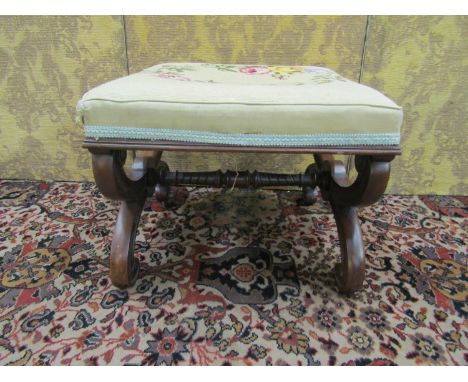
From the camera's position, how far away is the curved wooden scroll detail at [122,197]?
1.75 ft

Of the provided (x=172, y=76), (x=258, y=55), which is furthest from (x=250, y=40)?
(x=172, y=76)

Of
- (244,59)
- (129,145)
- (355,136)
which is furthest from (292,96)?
(244,59)

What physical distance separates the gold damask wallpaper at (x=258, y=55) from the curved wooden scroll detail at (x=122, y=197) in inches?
18.8

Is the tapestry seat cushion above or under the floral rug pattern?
above

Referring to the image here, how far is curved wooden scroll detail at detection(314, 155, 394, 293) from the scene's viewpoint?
535 millimetres

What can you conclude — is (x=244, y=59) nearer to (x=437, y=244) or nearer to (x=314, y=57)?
(x=314, y=57)

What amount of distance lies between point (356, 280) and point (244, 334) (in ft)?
0.82

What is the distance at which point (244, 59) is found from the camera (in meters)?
1.00

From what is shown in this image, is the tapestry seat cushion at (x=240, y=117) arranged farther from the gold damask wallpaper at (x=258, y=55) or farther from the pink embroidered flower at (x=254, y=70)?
the gold damask wallpaper at (x=258, y=55)

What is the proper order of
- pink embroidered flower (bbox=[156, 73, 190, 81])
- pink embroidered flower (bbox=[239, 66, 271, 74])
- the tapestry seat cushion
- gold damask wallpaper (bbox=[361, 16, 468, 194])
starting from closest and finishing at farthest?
the tapestry seat cushion, pink embroidered flower (bbox=[156, 73, 190, 81]), pink embroidered flower (bbox=[239, 66, 271, 74]), gold damask wallpaper (bbox=[361, 16, 468, 194])

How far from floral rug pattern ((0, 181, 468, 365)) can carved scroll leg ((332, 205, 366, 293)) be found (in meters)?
0.04

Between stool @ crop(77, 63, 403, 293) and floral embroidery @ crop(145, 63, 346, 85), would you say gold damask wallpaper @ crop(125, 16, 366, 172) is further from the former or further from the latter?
stool @ crop(77, 63, 403, 293)

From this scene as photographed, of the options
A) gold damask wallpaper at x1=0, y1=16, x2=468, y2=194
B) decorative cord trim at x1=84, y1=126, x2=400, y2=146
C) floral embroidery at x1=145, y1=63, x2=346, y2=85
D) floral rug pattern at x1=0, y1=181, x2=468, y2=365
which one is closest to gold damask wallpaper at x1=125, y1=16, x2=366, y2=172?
gold damask wallpaper at x1=0, y1=16, x2=468, y2=194

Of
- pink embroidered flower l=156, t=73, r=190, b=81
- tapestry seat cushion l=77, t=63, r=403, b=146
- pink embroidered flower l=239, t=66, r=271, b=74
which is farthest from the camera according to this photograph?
pink embroidered flower l=239, t=66, r=271, b=74
